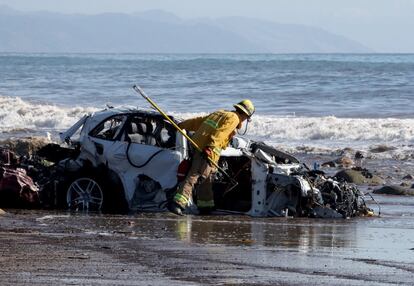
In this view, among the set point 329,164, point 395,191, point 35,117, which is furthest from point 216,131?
point 35,117

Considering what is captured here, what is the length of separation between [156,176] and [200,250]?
11.5 ft

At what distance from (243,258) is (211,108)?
94.6ft

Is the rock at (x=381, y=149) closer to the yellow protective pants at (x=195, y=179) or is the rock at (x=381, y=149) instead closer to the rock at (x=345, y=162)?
the rock at (x=345, y=162)

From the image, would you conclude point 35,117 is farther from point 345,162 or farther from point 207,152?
point 207,152

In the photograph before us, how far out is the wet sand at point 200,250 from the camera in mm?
8711

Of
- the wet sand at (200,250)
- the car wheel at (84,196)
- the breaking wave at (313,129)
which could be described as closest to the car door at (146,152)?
the car wheel at (84,196)

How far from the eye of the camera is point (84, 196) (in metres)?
14.1

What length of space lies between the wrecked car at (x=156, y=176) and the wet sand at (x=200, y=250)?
12.5 inches

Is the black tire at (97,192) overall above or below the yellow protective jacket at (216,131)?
below

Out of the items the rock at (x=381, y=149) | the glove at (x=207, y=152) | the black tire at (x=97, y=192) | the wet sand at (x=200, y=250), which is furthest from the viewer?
the rock at (x=381, y=149)

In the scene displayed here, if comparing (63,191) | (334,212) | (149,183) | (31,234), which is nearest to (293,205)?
(334,212)

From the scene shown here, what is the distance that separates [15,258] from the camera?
9.34 meters

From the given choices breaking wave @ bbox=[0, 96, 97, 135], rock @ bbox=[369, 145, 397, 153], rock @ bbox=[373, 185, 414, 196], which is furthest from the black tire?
breaking wave @ bbox=[0, 96, 97, 135]

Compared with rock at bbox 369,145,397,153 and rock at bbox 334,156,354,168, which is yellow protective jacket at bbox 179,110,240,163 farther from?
rock at bbox 369,145,397,153
